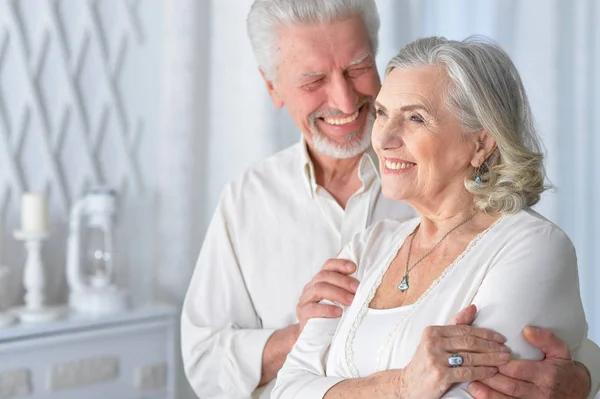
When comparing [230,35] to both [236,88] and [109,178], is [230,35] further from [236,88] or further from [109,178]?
[109,178]

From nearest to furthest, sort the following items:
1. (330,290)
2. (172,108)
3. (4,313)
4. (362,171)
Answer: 1. (330,290)
2. (362,171)
3. (4,313)
4. (172,108)

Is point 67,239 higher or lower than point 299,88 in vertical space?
lower

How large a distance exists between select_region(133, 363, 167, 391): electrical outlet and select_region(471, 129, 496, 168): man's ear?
1458 millimetres

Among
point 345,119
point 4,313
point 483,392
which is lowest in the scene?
point 4,313

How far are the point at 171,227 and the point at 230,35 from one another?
26.1 inches

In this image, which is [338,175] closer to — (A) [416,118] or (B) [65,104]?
(A) [416,118]

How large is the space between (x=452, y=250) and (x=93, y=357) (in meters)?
1.35

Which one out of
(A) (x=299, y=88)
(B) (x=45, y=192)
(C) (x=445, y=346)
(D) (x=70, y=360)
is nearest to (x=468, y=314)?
(C) (x=445, y=346)

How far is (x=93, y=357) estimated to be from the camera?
94.1 inches

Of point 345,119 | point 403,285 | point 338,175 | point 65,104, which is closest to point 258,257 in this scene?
point 338,175

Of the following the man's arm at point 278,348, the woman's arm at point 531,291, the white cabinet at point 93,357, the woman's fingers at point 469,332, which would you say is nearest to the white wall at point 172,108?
the white cabinet at point 93,357

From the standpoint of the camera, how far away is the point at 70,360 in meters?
2.34

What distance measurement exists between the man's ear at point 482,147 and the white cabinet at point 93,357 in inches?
54.1

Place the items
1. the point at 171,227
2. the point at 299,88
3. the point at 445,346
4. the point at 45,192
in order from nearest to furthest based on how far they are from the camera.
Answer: the point at 445,346, the point at 299,88, the point at 45,192, the point at 171,227
